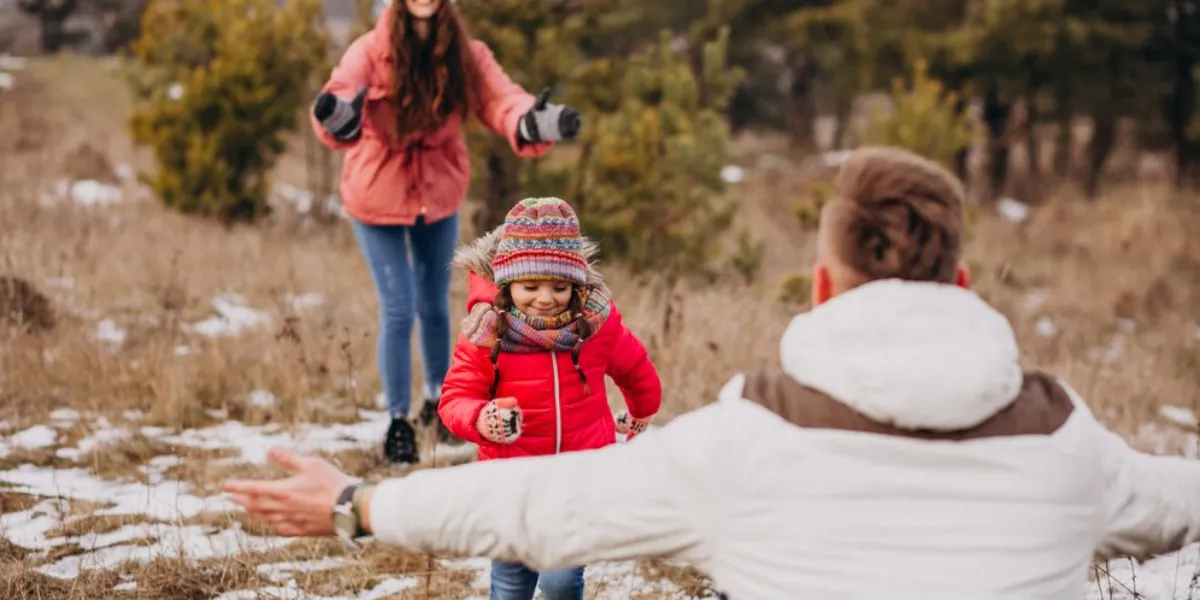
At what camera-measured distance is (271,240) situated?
8.72m

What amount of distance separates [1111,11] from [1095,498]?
47.8ft

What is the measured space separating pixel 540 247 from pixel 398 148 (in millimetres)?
1608

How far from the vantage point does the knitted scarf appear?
2531 millimetres

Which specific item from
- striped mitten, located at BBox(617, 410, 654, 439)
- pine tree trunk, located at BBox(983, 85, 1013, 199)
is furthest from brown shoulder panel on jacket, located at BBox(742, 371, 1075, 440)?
pine tree trunk, located at BBox(983, 85, 1013, 199)

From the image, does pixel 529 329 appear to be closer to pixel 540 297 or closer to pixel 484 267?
pixel 540 297

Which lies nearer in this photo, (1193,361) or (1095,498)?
(1095,498)

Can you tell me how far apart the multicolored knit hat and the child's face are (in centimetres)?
3

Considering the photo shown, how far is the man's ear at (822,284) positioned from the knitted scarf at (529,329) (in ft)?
3.54

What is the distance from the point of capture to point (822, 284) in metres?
1.55

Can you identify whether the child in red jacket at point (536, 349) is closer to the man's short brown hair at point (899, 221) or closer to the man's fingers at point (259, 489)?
the man's fingers at point (259, 489)

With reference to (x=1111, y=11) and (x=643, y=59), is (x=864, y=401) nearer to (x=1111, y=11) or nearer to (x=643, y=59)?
(x=643, y=59)

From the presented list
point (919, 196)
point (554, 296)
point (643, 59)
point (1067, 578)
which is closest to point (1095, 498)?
point (1067, 578)

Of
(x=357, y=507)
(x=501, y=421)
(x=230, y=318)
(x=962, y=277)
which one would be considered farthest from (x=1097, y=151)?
(x=357, y=507)

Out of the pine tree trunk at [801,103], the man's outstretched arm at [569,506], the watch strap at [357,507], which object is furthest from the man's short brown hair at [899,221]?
the pine tree trunk at [801,103]
